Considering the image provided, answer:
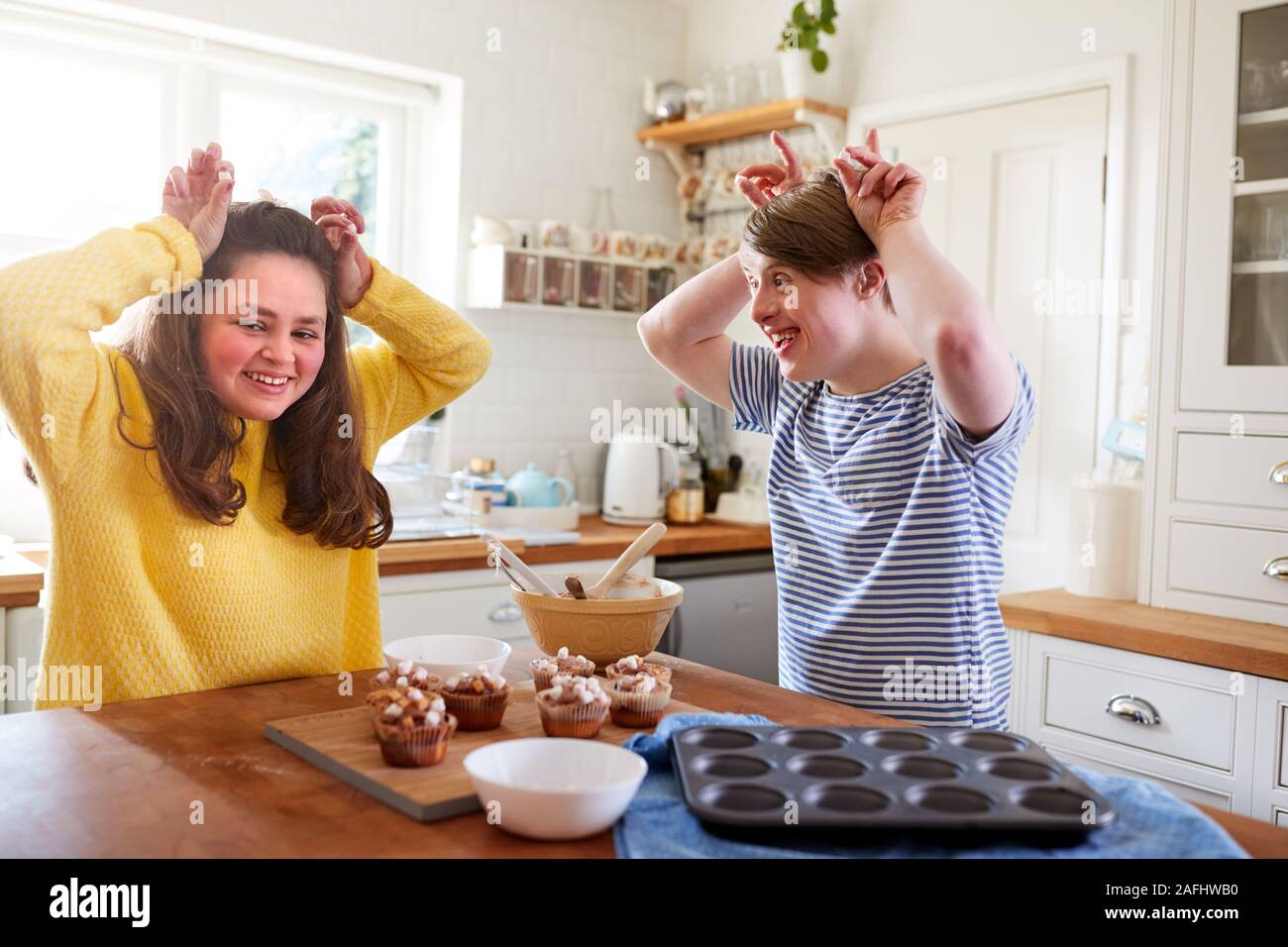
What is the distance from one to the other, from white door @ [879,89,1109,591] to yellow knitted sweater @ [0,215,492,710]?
216 centimetres

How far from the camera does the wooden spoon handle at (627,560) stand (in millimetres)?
1636

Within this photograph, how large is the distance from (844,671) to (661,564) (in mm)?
1746

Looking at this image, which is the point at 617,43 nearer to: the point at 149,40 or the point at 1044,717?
the point at 149,40

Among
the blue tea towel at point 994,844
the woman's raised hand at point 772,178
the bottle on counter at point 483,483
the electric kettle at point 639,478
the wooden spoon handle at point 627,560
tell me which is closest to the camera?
the blue tea towel at point 994,844

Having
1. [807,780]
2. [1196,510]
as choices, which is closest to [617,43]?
[1196,510]

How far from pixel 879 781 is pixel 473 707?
17.4 inches

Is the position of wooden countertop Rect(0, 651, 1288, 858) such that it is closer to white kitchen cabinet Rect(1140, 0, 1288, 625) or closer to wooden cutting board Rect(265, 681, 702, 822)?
wooden cutting board Rect(265, 681, 702, 822)

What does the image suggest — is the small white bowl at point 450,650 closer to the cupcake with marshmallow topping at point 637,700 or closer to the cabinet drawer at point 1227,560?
the cupcake with marshmallow topping at point 637,700

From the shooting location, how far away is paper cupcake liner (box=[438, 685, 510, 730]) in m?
1.24

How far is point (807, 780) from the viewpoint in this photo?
1046 mm

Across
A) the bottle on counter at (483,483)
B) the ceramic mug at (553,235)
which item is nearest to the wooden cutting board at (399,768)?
the bottle on counter at (483,483)

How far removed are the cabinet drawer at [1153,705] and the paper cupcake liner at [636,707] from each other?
149 centimetres

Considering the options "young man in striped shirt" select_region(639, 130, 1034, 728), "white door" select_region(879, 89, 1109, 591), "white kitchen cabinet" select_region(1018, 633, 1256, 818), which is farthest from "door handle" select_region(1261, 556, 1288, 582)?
"young man in striped shirt" select_region(639, 130, 1034, 728)

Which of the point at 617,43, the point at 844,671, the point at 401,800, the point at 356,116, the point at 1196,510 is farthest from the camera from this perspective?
the point at 617,43
